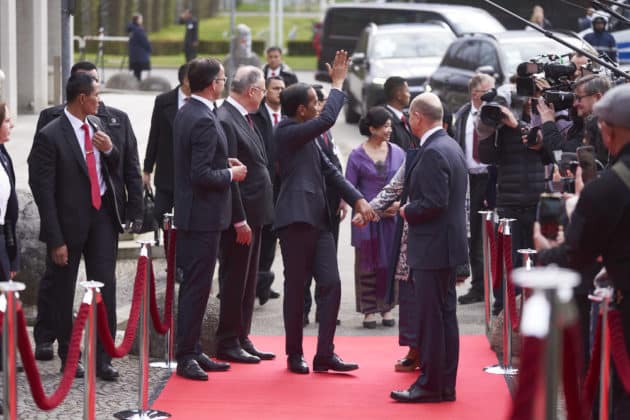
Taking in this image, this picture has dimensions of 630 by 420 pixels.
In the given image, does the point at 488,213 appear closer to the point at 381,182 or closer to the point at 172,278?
the point at 381,182

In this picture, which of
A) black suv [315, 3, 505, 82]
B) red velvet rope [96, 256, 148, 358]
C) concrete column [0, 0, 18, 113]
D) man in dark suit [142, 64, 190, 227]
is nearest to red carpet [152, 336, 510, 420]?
red velvet rope [96, 256, 148, 358]

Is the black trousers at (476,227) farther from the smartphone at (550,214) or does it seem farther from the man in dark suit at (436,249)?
the smartphone at (550,214)

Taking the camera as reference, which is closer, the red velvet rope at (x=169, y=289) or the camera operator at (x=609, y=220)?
the camera operator at (x=609, y=220)

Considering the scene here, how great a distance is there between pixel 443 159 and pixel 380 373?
1.86 meters

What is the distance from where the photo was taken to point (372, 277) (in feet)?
37.4

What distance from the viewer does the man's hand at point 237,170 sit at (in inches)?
356

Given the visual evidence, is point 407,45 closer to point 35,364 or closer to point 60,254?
point 60,254

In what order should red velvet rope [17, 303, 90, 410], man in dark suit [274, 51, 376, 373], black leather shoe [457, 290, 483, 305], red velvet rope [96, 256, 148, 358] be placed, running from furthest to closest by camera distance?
black leather shoe [457, 290, 483, 305] < man in dark suit [274, 51, 376, 373] < red velvet rope [96, 256, 148, 358] < red velvet rope [17, 303, 90, 410]

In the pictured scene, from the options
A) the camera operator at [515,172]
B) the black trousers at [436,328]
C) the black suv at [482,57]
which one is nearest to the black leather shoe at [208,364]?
the black trousers at [436,328]

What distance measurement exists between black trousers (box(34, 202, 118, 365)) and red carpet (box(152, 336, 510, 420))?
762mm

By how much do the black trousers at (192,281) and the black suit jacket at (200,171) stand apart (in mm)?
94

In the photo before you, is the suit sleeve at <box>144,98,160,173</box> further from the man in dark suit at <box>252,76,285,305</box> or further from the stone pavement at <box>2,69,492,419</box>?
the stone pavement at <box>2,69,492,419</box>

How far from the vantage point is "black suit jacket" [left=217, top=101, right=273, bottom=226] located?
9.45 meters

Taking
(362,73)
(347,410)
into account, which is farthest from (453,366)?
(362,73)
